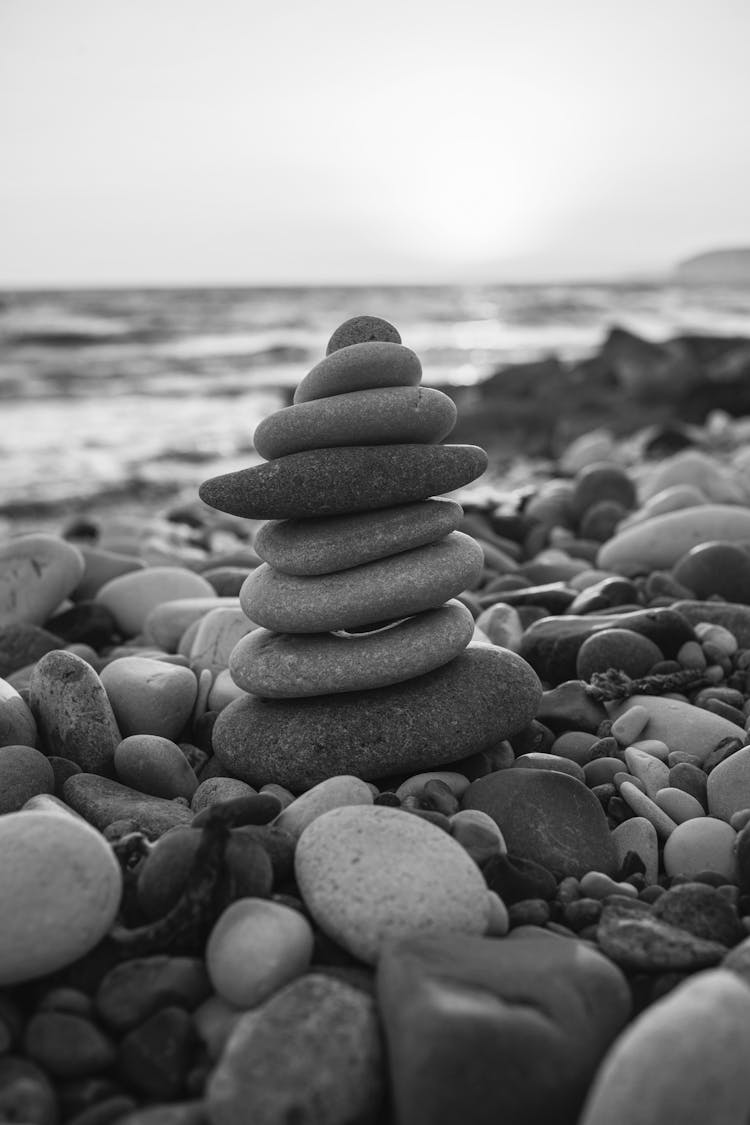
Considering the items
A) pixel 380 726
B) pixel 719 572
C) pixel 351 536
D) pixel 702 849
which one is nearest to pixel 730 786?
pixel 702 849

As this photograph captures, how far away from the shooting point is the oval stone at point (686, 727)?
10.1 ft

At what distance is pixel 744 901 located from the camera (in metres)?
2.32

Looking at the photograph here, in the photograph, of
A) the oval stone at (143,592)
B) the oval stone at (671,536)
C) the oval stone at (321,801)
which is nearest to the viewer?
the oval stone at (321,801)

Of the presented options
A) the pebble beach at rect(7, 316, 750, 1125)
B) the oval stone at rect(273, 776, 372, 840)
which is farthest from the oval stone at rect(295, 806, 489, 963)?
the oval stone at rect(273, 776, 372, 840)

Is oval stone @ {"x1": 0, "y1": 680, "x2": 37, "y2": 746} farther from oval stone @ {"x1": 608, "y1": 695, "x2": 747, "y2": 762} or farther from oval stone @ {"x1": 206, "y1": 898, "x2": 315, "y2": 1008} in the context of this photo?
oval stone @ {"x1": 608, "y1": 695, "x2": 747, "y2": 762}

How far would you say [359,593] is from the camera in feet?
9.67

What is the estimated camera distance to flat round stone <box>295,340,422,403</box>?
9.77 ft

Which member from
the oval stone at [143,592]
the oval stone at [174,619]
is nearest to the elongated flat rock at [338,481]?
the oval stone at [174,619]

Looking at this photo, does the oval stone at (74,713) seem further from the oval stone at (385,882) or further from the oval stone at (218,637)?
the oval stone at (385,882)

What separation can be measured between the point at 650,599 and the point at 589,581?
0.40m

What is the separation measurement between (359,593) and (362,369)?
682 millimetres

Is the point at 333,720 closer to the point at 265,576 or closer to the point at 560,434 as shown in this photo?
the point at 265,576

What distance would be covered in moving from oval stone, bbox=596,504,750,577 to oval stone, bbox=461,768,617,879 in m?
2.26

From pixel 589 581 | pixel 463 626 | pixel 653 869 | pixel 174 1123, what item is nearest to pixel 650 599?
pixel 589 581
